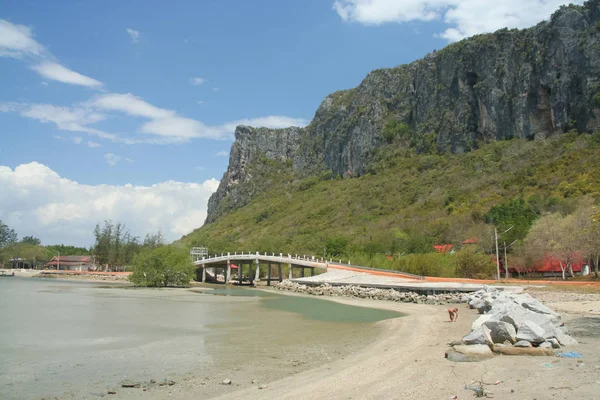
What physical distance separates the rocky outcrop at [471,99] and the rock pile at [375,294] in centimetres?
6823

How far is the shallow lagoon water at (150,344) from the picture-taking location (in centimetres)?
1188

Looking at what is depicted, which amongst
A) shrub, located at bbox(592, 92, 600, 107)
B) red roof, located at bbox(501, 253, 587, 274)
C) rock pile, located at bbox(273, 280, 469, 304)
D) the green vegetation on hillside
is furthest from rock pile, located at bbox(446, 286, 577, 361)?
shrub, located at bbox(592, 92, 600, 107)

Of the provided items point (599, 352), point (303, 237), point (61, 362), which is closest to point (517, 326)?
point (599, 352)

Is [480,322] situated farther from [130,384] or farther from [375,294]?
[375,294]

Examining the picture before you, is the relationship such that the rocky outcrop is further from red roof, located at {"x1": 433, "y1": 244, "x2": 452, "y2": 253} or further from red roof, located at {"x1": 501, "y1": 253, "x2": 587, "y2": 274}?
red roof, located at {"x1": 501, "y1": 253, "x2": 587, "y2": 274}

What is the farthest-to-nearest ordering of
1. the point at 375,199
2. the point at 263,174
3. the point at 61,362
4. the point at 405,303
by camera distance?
the point at 263,174 < the point at 375,199 < the point at 405,303 < the point at 61,362

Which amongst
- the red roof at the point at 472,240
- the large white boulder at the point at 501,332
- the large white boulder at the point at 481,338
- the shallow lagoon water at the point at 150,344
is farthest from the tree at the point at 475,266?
the large white boulder at the point at 481,338

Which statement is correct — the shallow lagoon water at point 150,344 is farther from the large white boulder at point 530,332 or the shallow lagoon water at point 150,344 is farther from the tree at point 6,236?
the tree at point 6,236

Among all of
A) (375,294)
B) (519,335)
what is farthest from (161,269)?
(519,335)

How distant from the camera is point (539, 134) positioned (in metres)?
103

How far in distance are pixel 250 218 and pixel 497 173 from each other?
77.1 meters

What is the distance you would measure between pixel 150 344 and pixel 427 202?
88074 millimetres

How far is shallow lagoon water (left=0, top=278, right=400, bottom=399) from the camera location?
11883 millimetres

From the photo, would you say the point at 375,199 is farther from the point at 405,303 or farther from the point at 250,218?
the point at 405,303
